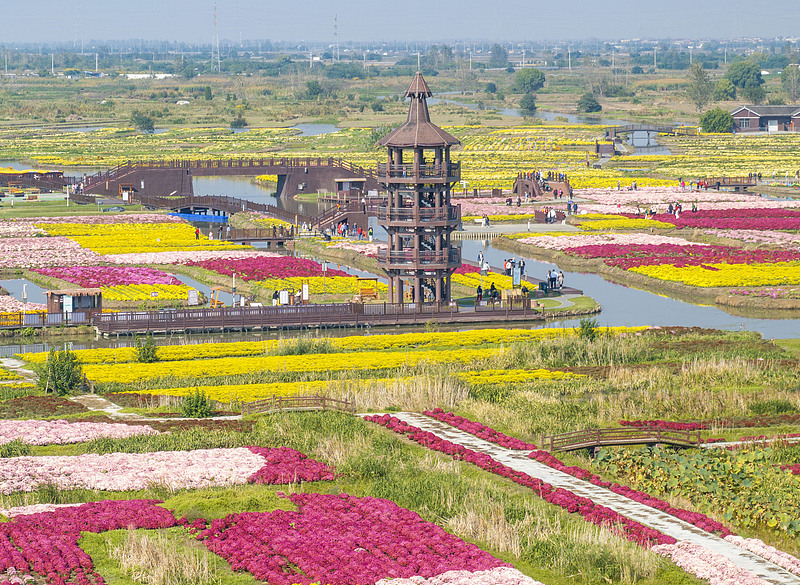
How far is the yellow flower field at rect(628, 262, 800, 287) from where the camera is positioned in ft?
260

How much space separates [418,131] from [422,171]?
7.64 ft

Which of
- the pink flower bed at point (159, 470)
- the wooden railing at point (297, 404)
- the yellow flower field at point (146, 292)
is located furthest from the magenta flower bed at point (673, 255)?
the pink flower bed at point (159, 470)

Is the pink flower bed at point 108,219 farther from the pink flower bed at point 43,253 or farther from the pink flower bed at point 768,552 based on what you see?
the pink flower bed at point 768,552

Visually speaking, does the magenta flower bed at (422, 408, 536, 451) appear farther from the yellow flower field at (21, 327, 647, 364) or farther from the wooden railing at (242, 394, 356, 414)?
the yellow flower field at (21, 327, 647, 364)

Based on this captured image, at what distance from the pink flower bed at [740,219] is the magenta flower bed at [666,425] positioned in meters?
61.3

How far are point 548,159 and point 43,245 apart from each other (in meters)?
92.5

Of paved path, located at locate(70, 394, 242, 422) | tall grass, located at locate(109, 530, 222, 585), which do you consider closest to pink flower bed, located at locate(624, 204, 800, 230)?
paved path, located at locate(70, 394, 242, 422)

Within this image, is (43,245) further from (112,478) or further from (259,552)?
(259,552)

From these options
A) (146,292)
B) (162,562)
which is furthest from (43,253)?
(162,562)

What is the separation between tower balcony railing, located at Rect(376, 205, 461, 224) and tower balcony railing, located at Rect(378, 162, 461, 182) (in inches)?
65.2

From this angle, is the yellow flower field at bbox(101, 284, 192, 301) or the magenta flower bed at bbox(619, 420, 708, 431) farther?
the yellow flower field at bbox(101, 284, 192, 301)

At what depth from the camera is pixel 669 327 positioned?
218ft

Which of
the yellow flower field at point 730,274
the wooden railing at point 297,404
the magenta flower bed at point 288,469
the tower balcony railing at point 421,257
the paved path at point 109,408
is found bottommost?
the yellow flower field at point 730,274

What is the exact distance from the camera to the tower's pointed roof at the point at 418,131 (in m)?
68.2
